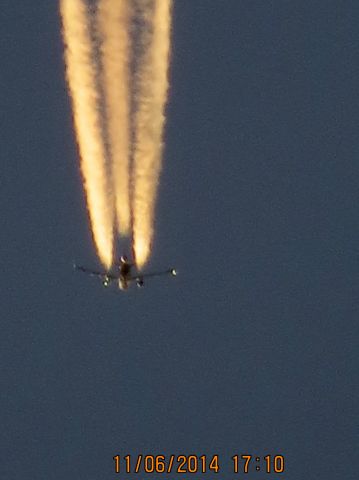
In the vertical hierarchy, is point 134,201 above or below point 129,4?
below

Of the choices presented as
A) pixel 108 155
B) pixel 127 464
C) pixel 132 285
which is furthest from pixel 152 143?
pixel 127 464

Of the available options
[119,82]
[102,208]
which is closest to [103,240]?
[102,208]

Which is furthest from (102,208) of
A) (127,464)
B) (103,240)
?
(127,464)

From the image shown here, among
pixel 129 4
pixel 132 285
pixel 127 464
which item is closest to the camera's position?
pixel 129 4

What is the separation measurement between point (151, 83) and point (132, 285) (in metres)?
8.89

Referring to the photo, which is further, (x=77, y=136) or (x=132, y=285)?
(x=132, y=285)

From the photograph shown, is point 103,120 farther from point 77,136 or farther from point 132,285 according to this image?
point 132,285

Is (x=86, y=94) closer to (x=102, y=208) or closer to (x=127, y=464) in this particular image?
(x=102, y=208)

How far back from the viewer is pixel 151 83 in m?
58.8

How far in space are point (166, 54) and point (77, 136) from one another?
4055 mm

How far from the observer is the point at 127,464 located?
271 feet

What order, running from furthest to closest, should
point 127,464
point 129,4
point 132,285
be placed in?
1. point 127,464
2. point 132,285
3. point 129,4

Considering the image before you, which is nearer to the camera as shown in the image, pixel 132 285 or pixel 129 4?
pixel 129 4

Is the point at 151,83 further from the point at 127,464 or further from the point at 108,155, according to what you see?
the point at 127,464
